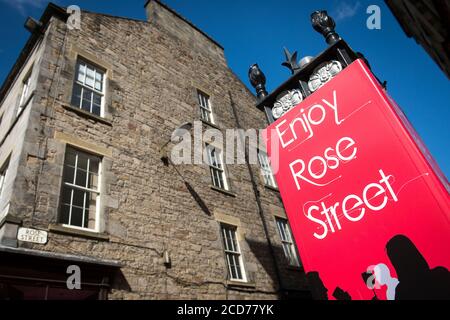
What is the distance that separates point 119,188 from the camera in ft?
23.4

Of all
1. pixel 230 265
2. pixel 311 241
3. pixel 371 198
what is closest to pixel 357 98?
pixel 371 198

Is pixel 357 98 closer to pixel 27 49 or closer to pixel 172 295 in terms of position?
pixel 172 295

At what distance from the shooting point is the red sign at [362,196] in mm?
2963

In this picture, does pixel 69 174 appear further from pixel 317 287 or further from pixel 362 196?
pixel 362 196

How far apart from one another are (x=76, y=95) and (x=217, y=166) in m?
5.17

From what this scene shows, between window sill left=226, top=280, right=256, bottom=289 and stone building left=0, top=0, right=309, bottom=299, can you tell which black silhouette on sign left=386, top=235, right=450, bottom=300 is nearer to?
stone building left=0, top=0, right=309, bottom=299

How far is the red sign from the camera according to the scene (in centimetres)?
296

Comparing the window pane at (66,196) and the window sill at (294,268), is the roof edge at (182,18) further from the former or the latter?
the window sill at (294,268)

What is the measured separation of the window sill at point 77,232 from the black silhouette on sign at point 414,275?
532cm

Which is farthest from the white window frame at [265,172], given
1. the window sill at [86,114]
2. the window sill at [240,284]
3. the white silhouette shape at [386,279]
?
the white silhouette shape at [386,279]

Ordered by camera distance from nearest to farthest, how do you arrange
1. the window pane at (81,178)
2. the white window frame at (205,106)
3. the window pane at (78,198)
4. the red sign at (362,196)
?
the red sign at (362,196)
the window pane at (78,198)
the window pane at (81,178)
the white window frame at (205,106)

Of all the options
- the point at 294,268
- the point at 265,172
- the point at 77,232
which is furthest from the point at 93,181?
the point at 265,172
